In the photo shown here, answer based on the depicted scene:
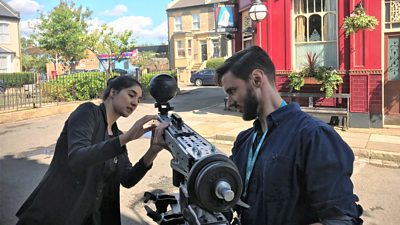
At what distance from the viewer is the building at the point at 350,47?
34.5ft

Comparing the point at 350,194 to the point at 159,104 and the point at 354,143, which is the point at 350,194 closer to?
the point at 159,104

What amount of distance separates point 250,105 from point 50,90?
57.7 feet

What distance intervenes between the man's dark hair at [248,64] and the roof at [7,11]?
142 feet

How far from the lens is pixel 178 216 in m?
1.90

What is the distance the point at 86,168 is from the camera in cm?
240

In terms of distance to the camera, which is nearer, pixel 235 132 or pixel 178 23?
pixel 235 132

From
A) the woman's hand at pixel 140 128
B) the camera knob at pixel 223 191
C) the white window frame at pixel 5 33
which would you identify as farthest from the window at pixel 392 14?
the white window frame at pixel 5 33

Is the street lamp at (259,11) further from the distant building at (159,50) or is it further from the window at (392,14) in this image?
the distant building at (159,50)

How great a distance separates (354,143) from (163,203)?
761 cm

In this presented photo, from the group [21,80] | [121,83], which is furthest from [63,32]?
[121,83]

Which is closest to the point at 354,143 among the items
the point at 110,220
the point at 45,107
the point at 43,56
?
the point at 110,220

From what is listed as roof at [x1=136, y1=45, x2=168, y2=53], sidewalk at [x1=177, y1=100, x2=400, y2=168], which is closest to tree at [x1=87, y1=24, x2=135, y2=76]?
sidewalk at [x1=177, y1=100, x2=400, y2=168]

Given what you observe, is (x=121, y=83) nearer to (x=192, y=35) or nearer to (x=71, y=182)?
(x=71, y=182)

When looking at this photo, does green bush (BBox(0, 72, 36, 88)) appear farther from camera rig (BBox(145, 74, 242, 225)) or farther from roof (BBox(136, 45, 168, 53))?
roof (BBox(136, 45, 168, 53))
